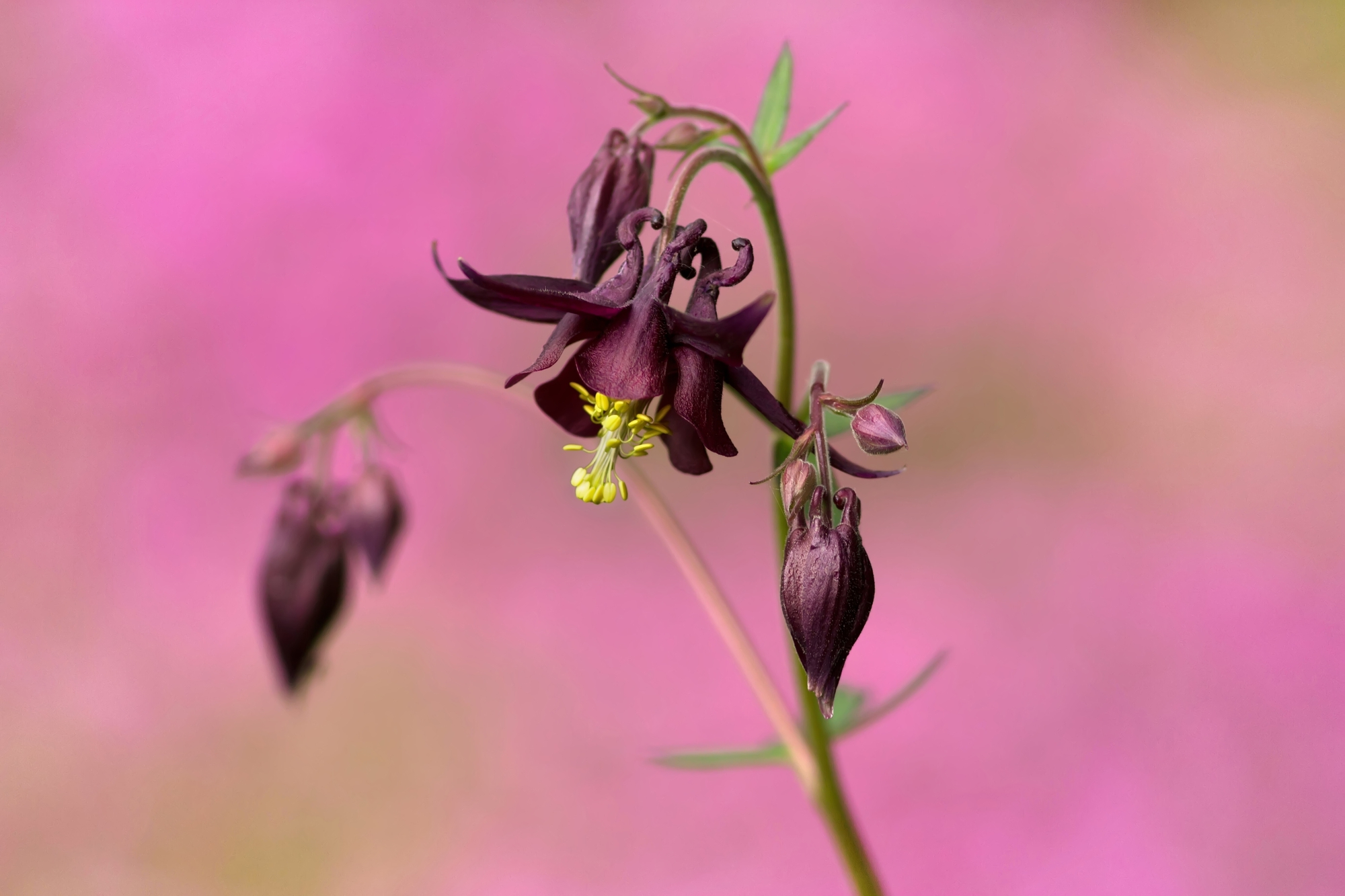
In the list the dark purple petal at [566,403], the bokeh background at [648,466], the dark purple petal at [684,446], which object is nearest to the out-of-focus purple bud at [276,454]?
the dark purple petal at [566,403]

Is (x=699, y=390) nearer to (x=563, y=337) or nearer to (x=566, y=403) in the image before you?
(x=563, y=337)

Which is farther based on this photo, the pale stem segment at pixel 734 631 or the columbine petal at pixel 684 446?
the pale stem segment at pixel 734 631

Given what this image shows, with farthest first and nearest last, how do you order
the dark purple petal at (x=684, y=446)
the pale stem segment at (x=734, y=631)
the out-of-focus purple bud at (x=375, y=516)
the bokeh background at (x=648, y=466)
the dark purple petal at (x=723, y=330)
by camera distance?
the bokeh background at (x=648, y=466) < the out-of-focus purple bud at (x=375, y=516) < the pale stem segment at (x=734, y=631) < the dark purple petal at (x=684, y=446) < the dark purple petal at (x=723, y=330)

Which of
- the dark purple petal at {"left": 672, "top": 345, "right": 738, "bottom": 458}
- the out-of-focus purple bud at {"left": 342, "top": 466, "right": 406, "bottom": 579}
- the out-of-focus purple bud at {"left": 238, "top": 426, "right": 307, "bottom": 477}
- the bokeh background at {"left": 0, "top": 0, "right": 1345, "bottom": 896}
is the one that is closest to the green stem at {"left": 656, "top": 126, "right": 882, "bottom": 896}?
the dark purple petal at {"left": 672, "top": 345, "right": 738, "bottom": 458}

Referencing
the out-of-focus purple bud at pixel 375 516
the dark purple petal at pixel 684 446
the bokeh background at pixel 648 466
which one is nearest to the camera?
the dark purple petal at pixel 684 446

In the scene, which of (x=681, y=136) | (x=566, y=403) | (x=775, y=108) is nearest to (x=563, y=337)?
(x=566, y=403)

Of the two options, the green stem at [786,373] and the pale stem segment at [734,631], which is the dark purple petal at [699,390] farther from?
the pale stem segment at [734,631]
